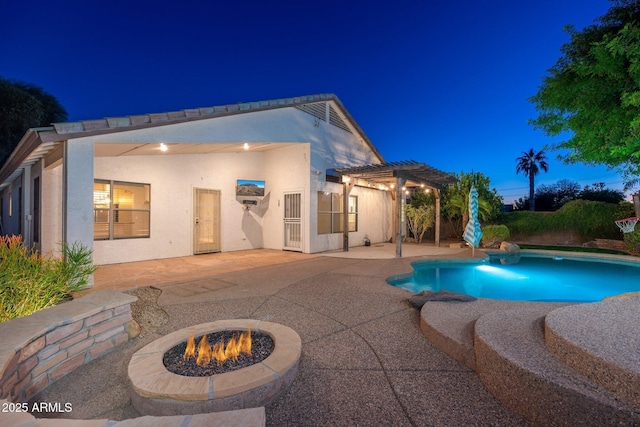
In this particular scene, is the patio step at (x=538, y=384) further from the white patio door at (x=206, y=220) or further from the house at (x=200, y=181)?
the white patio door at (x=206, y=220)

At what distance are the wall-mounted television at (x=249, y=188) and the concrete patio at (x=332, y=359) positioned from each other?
4.65 m

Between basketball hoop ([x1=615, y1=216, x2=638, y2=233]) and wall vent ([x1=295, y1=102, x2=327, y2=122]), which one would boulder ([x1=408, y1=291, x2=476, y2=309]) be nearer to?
wall vent ([x1=295, y1=102, x2=327, y2=122])

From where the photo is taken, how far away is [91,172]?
5203 millimetres

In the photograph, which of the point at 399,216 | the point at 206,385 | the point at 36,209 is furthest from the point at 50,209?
the point at 399,216

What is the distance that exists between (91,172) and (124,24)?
4741 centimetres

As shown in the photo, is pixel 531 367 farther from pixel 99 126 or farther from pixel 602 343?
pixel 99 126

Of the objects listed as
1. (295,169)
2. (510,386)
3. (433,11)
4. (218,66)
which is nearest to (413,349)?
(510,386)

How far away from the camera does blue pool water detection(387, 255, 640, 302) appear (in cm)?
652

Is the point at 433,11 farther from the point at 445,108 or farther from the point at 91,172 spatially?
the point at 91,172

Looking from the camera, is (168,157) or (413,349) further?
(168,157)

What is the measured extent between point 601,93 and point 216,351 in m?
8.68

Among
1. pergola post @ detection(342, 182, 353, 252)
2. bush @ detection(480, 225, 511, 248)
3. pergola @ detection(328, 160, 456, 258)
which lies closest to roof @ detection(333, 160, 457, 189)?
pergola @ detection(328, 160, 456, 258)

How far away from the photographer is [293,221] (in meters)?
10.4

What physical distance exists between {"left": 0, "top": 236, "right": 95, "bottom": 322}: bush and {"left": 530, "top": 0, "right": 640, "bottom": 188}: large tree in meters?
9.55
